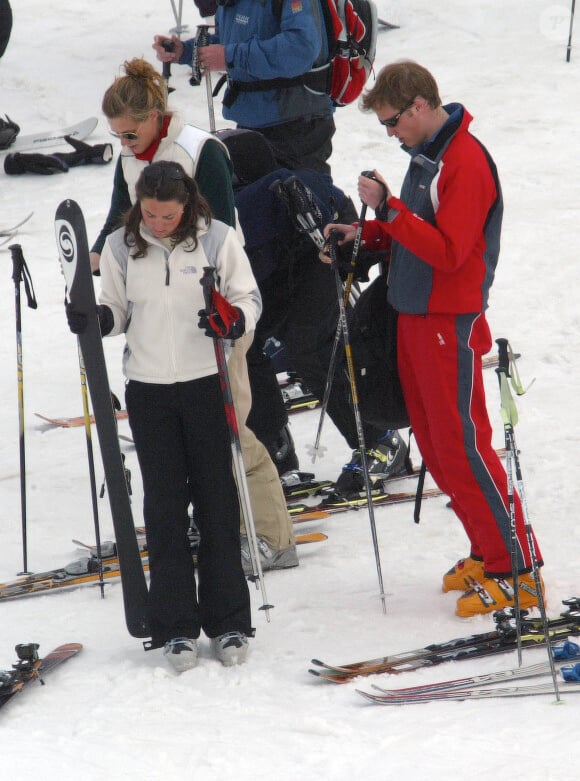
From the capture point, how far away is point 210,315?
11.8 feet

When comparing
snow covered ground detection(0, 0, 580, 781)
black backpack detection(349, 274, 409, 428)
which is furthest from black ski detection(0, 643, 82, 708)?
black backpack detection(349, 274, 409, 428)

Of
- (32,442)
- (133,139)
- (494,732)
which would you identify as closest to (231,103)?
(133,139)

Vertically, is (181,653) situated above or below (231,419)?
below

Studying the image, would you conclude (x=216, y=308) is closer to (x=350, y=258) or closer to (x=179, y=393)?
(x=179, y=393)

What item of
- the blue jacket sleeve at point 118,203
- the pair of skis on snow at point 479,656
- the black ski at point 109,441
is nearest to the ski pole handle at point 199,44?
the blue jacket sleeve at point 118,203

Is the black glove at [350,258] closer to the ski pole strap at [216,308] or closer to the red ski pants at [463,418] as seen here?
the red ski pants at [463,418]

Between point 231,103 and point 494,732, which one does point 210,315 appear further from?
point 231,103

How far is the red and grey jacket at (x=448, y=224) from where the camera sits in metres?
3.63

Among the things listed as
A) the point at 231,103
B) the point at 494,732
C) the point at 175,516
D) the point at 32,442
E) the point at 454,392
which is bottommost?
the point at 32,442

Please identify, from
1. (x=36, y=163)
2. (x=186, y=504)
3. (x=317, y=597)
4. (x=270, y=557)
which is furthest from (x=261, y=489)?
(x=36, y=163)

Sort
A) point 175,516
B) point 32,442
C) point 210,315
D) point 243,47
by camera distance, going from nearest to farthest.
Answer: point 210,315 < point 175,516 < point 243,47 < point 32,442

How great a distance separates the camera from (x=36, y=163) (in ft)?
33.8

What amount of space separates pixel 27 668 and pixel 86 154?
7.46 metres

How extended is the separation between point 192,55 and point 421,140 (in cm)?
237
